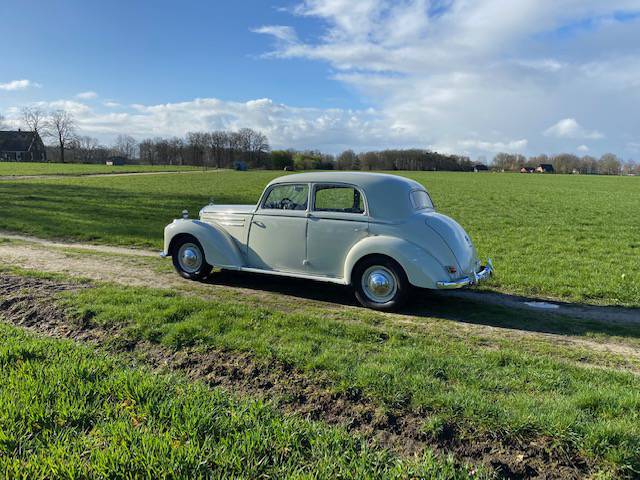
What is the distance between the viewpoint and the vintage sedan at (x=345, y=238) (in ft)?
19.4

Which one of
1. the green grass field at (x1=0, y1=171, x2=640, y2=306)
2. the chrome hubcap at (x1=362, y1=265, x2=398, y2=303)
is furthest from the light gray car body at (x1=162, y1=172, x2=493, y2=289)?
the green grass field at (x1=0, y1=171, x2=640, y2=306)

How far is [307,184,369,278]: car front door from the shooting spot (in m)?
6.31

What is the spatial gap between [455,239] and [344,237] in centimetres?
150

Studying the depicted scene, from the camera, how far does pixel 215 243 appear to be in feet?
23.9

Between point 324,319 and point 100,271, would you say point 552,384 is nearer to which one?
point 324,319

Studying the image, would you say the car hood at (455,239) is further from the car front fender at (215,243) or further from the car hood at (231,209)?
the car front fender at (215,243)

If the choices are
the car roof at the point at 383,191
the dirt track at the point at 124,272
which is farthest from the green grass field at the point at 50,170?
the car roof at the point at 383,191

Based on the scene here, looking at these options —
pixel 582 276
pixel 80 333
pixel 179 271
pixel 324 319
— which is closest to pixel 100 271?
pixel 179 271

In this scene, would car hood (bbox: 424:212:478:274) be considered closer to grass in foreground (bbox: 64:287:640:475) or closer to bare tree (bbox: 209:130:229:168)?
grass in foreground (bbox: 64:287:640:475)

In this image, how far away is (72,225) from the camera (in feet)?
43.9

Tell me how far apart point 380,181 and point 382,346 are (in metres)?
2.65

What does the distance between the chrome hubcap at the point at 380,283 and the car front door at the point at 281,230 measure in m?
1.03

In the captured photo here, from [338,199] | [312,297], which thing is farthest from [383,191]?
[312,297]

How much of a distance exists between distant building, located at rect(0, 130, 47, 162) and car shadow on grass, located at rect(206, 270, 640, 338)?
113218 millimetres
